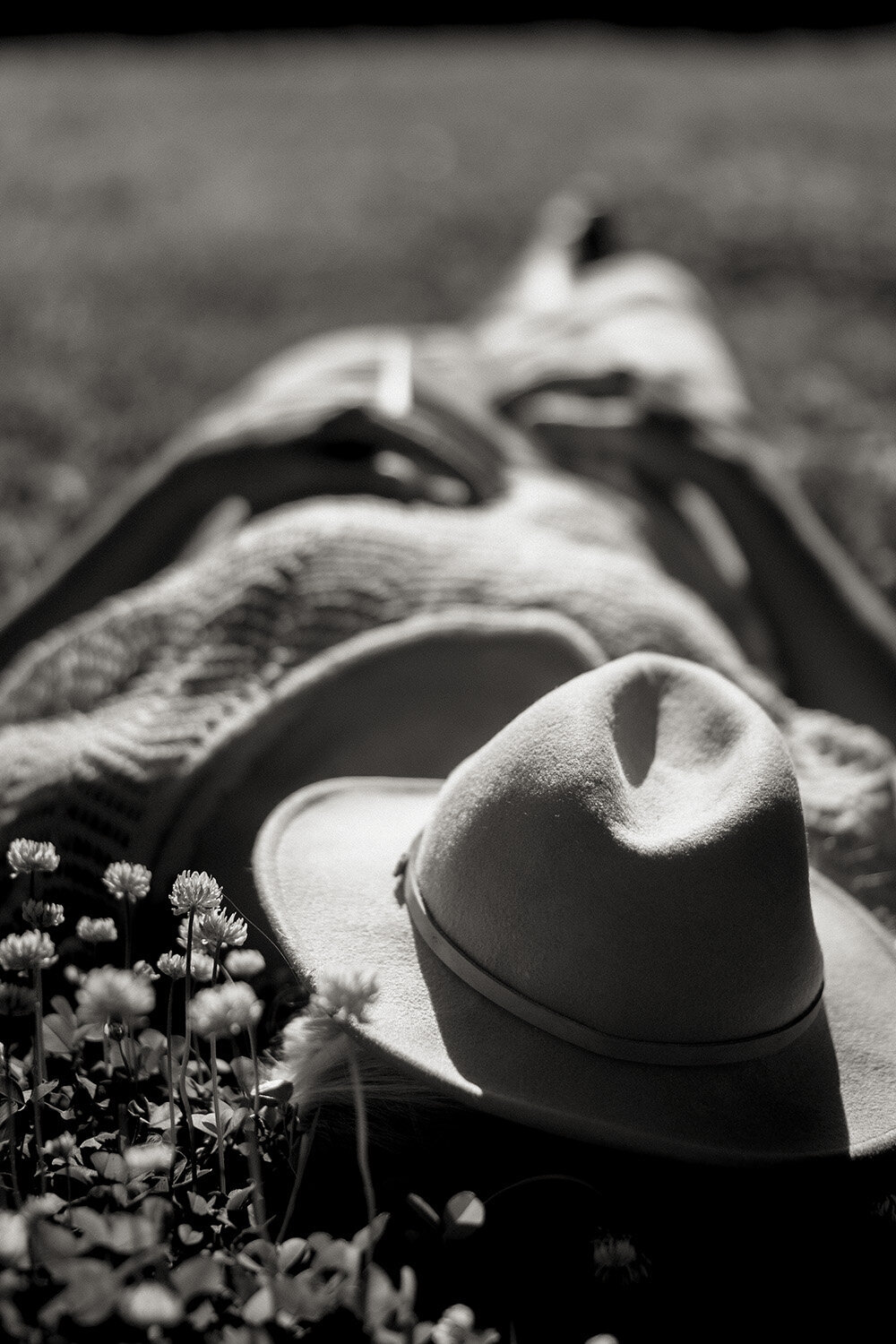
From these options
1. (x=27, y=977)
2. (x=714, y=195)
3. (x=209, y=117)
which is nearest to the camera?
(x=27, y=977)

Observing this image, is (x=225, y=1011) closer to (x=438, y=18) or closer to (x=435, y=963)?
(x=435, y=963)

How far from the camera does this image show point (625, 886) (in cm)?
111

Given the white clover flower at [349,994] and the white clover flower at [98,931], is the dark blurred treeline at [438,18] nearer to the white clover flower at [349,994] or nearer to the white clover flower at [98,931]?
the white clover flower at [98,931]

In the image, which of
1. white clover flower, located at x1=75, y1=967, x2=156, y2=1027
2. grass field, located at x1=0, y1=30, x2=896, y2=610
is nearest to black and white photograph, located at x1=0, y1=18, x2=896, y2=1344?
white clover flower, located at x1=75, y1=967, x2=156, y2=1027

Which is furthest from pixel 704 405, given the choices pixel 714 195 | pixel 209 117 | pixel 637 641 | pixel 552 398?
pixel 209 117

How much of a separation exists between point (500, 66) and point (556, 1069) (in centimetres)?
1103

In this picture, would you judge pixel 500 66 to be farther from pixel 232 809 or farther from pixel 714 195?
pixel 232 809

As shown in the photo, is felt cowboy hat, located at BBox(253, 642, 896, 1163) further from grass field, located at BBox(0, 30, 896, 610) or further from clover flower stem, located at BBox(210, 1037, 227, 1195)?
grass field, located at BBox(0, 30, 896, 610)

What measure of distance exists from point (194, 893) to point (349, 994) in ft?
0.67

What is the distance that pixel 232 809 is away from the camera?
1562mm

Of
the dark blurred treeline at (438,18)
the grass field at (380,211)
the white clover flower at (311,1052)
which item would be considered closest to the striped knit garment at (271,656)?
the white clover flower at (311,1052)

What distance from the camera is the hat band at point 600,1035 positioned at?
3.74ft

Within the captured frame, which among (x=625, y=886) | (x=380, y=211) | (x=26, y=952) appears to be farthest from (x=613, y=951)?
(x=380, y=211)

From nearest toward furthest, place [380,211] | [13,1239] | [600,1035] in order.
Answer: [13,1239]
[600,1035]
[380,211]
